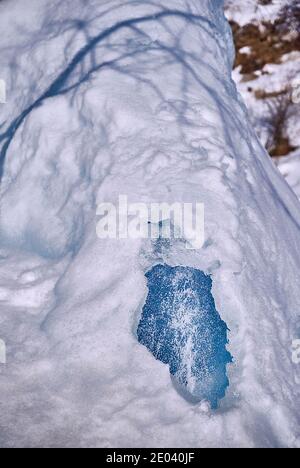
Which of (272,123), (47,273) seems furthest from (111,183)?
(272,123)

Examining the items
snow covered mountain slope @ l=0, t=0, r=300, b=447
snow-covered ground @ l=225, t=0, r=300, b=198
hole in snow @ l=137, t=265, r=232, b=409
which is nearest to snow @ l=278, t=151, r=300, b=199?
snow-covered ground @ l=225, t=0, r=300, b=198

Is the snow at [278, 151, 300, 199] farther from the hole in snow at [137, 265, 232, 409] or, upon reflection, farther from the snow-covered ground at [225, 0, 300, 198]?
the hole in snow at [137, 265, 232, 409]

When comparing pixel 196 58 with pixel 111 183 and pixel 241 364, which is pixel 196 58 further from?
pixel 241 364

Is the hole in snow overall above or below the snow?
above

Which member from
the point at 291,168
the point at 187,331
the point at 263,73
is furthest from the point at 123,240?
the point at 263,73

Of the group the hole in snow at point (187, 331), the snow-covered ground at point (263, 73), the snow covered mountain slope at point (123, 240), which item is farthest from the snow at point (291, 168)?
the hole in snow at point (187, 331)
